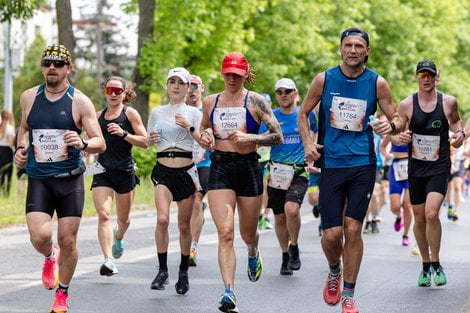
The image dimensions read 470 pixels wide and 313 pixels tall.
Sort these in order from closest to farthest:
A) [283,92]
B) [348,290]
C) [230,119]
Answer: [348,290] < [230,119] < [283,92]

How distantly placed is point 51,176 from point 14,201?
1127 centimetres

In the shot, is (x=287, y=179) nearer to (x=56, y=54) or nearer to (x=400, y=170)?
(x=400, y=170)

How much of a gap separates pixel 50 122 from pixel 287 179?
14.6 feet

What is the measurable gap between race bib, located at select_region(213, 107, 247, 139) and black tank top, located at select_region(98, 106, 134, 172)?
240 centimetres

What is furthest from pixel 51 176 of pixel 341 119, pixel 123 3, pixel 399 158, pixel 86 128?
pixel 123 3

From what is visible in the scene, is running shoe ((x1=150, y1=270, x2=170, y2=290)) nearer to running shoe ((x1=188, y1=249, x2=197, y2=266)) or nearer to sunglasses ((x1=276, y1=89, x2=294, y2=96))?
running shoe ((x1=188, y1=249, x2=197, y2=266))

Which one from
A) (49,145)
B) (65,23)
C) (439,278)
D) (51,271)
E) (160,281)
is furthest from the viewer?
(65,23)

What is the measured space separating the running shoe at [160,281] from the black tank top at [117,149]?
151 centimetres

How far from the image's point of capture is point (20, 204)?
1981 centimetres

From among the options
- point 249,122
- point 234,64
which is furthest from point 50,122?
point 249,122

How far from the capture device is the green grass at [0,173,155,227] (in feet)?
59.5

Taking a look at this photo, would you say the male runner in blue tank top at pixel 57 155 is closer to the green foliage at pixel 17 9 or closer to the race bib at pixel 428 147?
the race bib at pixel 428 147

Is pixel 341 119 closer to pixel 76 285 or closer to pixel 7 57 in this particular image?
pixel 76 285

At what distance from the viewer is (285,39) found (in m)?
41.4
